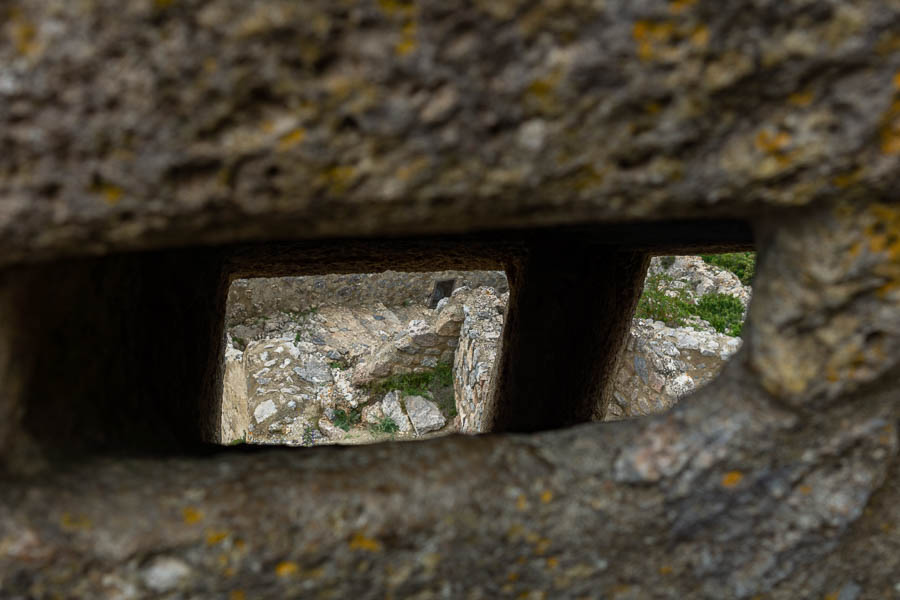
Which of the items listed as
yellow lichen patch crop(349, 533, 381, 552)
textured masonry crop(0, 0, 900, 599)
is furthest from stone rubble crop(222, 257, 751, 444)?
yellow lichen patch crop(349, 533, 381, 552)

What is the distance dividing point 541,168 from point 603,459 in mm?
527

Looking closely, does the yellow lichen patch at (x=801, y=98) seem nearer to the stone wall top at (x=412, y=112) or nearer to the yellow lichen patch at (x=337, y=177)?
the stone wall top at (x=412, y=112)

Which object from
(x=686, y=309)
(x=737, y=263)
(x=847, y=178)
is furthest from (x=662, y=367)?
(x=847, y=178)

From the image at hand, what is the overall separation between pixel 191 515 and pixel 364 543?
0.26 m

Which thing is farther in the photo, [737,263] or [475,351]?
[737,263]

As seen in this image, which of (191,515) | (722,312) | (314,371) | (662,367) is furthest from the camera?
(314,371)

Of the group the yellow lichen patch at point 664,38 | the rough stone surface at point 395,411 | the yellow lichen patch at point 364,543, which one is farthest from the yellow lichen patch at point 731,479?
the rough stone surface at point 395,411

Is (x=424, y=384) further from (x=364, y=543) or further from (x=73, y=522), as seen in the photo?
(x=73, y=522)

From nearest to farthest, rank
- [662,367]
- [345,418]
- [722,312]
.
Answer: [662,367] → [345,418] → [722,312]

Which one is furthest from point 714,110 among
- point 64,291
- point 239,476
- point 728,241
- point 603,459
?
point 728,241

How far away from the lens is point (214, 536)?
91 cm

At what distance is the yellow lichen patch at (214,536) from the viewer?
2.96ft

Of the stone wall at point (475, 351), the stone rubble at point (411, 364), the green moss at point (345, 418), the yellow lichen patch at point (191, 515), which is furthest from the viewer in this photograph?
the green moss at point (345, 418)

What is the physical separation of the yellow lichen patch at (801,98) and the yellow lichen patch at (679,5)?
Result: 178mm
